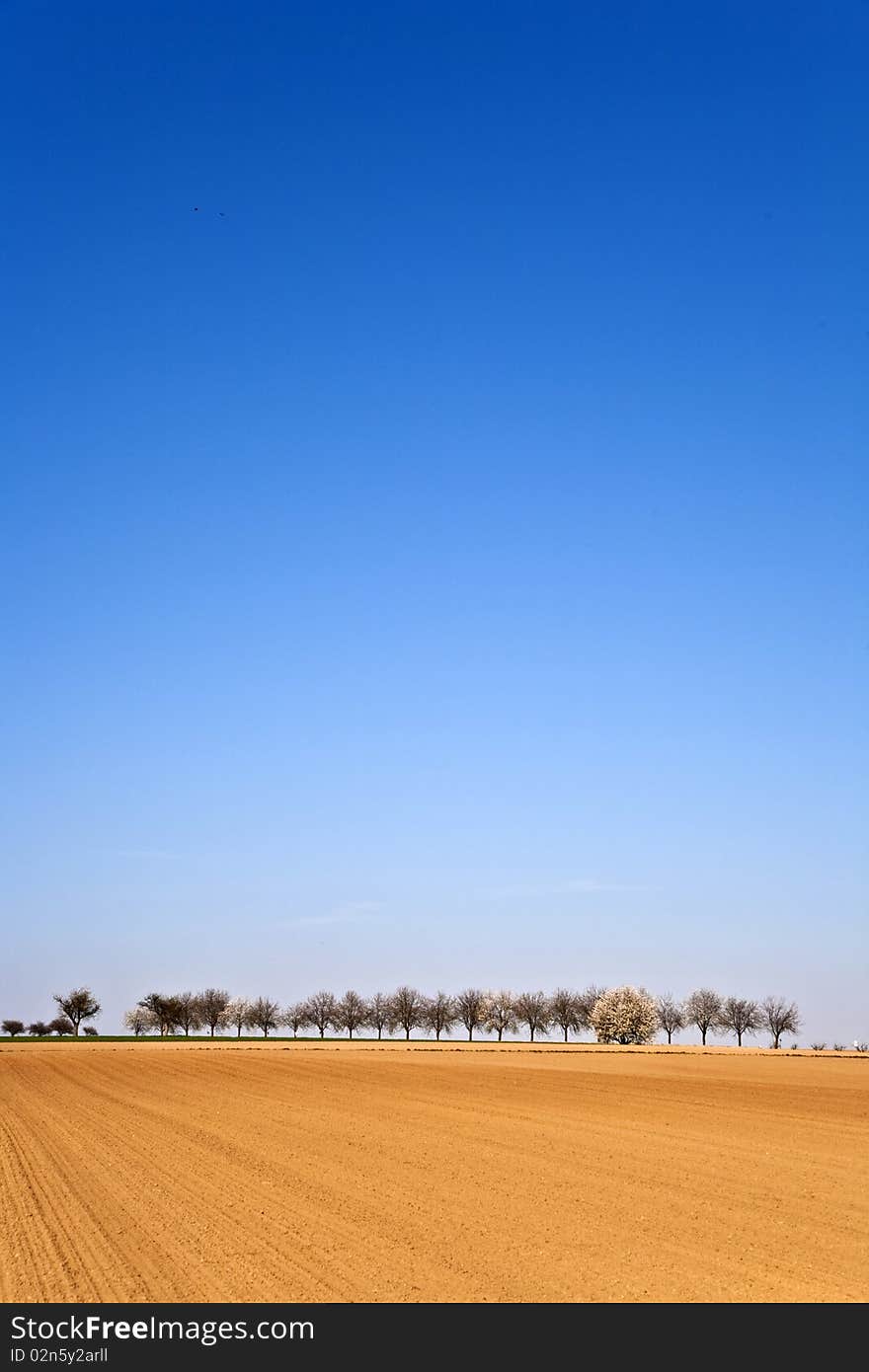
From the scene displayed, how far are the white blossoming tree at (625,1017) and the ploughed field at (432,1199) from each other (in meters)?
126

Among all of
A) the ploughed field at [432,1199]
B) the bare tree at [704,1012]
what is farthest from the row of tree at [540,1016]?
the ploughed field at [432,1199]

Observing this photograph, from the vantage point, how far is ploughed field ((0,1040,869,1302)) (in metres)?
15.0

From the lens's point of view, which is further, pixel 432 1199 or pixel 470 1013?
pixel 470 1013

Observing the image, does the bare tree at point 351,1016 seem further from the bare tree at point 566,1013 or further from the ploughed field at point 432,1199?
the ploughed field at point 432,1199

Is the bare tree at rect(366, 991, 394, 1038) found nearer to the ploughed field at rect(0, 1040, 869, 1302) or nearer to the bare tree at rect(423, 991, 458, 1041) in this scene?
the bare tree at rect(423, 991, 458, 1041)

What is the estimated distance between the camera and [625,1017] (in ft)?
557

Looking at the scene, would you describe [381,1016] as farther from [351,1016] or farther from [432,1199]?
[432,1199]

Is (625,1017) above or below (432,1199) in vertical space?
below

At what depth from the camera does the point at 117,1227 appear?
18031 mm

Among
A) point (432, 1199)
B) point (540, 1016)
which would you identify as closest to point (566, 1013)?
point (540, 1016)

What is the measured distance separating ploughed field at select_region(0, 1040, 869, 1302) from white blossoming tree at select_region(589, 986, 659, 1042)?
412 feet

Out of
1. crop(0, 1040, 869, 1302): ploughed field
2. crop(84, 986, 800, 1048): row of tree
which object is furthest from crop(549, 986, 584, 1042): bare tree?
crop(0, 1040, 869, 1302): ploughed field

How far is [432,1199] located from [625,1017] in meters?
156
